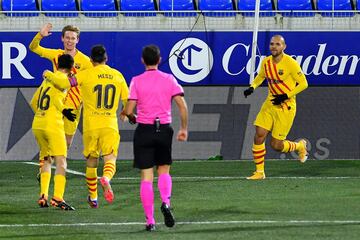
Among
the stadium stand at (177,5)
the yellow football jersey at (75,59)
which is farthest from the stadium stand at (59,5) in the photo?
the yellow football jersey at (75,59)

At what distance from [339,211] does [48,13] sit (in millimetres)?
12226

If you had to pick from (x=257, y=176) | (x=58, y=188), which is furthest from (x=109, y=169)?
(x=257, y=176)

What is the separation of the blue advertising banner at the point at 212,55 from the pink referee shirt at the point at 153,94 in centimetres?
1096

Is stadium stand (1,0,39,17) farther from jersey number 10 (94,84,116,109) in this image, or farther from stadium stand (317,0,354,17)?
jersey number 10 (94,84,116,109)

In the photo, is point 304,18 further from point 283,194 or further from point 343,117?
point 283,194

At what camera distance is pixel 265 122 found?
17438mm

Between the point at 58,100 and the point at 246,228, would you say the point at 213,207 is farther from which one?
the point at 58,100

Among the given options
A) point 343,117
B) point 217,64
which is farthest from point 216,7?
point 343,117

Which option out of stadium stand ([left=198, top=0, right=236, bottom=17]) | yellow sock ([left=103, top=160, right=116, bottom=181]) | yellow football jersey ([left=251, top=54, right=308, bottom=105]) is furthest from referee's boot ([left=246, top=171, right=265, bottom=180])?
stadium stand ([left=198, top=0, right=236, bottom=17])

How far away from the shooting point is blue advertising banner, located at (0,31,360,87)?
22422 mm

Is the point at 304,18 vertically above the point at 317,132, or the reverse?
the point at 304,18

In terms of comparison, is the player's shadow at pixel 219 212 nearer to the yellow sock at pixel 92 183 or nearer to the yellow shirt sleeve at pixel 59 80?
the yellow sock at pixel 92 183

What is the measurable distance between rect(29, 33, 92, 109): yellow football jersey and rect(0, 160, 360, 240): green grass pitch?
1.22 metres

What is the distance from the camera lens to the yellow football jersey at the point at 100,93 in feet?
44.1
